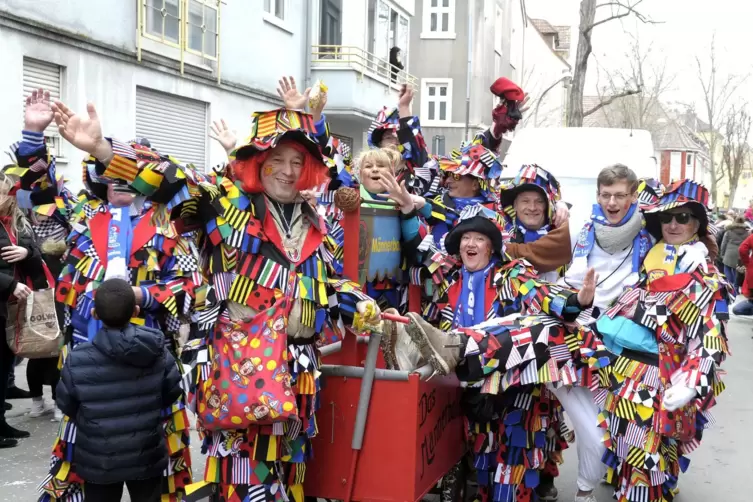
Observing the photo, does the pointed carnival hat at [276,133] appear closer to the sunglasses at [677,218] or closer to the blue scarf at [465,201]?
the blue scarf at [465,201]

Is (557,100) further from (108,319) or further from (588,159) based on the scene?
(108,319)

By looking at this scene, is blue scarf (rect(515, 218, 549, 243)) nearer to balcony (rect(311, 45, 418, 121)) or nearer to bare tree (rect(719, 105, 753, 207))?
balcony (rect(311, 45, 418, 121))

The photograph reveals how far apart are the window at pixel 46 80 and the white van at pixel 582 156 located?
18.6 feet

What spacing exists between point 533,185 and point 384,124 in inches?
55.5

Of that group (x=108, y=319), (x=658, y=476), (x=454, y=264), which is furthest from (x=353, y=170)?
(x=658, y=476)

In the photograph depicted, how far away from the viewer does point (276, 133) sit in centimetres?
379

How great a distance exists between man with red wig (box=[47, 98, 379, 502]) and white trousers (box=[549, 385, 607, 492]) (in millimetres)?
1499

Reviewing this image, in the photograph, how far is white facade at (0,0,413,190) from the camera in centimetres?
1011

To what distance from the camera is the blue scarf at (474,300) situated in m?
4.52

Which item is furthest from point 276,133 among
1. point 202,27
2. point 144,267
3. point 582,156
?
point 202,27

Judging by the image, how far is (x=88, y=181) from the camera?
4164mm

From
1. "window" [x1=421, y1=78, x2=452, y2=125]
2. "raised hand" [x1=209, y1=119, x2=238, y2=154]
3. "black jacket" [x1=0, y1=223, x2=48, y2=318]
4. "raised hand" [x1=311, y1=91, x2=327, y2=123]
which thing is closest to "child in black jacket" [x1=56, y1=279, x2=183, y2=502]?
"raised hand" [x1=209, y1=119, x2=238, y2=154]

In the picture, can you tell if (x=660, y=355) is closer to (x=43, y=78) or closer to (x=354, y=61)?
(x=43, y=78)

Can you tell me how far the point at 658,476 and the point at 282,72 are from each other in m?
13.2
